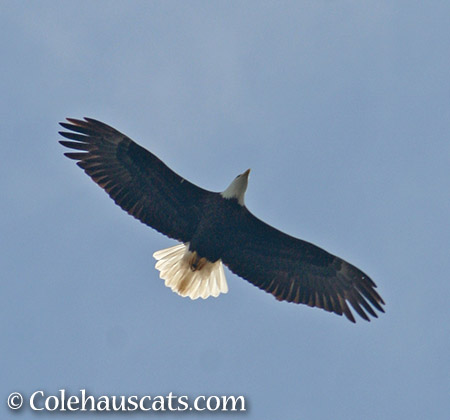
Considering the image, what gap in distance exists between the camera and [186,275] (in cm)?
1296

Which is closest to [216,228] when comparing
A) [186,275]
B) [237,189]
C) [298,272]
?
[237,189]

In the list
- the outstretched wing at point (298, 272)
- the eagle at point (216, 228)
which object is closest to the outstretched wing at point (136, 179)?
the eagle at point (216, 228)

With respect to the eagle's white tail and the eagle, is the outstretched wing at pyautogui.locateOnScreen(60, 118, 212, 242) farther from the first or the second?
the eagle's white tail

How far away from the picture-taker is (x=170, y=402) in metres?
11.6

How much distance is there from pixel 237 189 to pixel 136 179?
1.40 metres

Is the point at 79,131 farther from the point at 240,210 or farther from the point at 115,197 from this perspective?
the point at 240,210

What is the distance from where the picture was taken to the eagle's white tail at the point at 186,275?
1290cm

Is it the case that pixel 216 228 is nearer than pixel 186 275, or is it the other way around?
pixel 216 228

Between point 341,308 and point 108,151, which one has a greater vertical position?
point 108,151

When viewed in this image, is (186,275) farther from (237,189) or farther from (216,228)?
(237,189)

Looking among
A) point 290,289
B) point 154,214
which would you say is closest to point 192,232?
point 154,214

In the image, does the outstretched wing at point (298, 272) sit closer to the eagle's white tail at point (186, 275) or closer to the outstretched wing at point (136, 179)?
the eagle's white tail at point (186, 275)

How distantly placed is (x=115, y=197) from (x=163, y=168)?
29.8 inches

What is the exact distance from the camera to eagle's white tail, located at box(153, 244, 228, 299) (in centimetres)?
1290
